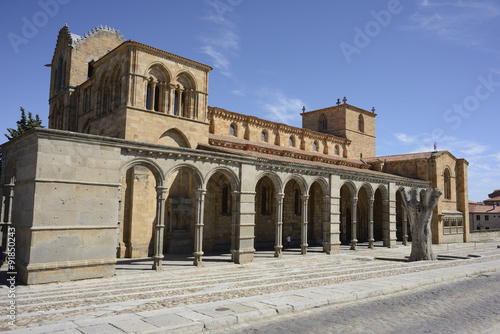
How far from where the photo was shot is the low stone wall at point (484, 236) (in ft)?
135

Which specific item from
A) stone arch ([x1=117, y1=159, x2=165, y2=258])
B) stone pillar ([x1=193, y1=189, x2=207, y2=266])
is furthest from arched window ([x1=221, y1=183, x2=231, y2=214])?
stone pillar ([x1=193, y1=189, x2=207, y2=266])

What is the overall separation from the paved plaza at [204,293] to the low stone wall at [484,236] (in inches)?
970

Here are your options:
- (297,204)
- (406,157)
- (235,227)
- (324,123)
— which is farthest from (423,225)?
(324,123)

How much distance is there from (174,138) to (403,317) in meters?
16.8

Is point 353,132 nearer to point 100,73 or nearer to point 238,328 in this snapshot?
point 100,73

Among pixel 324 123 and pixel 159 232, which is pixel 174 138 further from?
pixel 324 123

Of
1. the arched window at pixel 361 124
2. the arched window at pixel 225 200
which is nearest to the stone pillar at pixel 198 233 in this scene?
the arched window at pixel 225 200

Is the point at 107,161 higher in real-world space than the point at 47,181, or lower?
higher

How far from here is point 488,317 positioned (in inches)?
380

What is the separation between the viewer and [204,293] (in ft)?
38.1

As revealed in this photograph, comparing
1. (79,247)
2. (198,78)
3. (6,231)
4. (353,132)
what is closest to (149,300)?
(79,247)

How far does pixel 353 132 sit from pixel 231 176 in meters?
26.4

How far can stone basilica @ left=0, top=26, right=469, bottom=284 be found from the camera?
1360 centimetres

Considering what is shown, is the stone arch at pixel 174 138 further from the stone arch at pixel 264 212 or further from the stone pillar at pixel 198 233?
the stone arch at pixel 264 212
